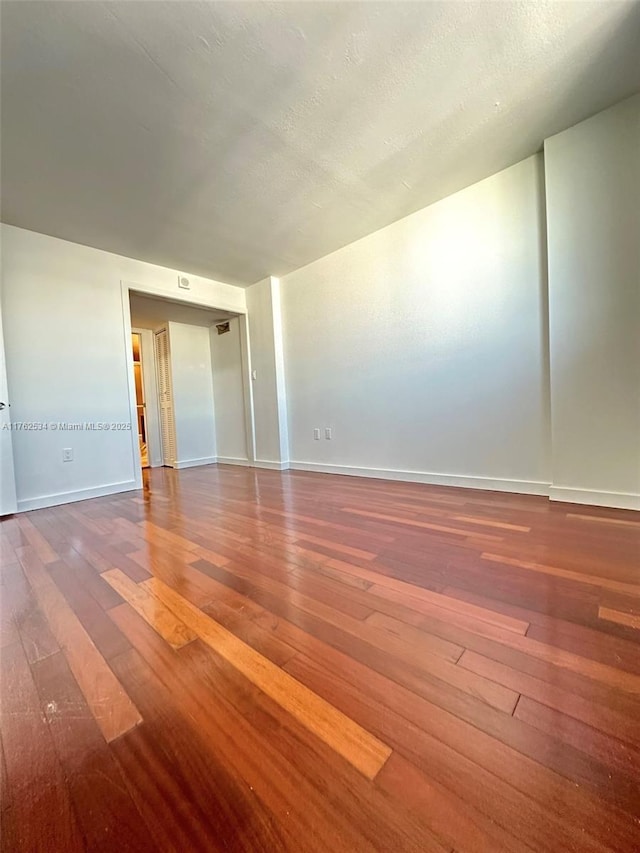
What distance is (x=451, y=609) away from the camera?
3.79ft

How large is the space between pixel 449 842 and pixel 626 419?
7.63 feet

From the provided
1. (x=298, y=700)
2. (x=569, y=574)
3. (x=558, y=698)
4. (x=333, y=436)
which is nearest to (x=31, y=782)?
(x=298, y=700)

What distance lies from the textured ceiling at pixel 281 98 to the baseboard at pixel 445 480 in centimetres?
231

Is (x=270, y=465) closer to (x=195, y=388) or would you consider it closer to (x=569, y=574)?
(x=195, y=388)

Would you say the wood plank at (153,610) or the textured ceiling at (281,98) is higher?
the textured ceiling at (281,98)

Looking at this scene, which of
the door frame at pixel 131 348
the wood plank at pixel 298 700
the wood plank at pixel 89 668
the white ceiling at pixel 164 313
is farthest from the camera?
the white ceiling at pixel 164 313

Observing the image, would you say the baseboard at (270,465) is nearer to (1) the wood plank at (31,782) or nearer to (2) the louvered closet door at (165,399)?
(2) the louvered closet door at (165,399)

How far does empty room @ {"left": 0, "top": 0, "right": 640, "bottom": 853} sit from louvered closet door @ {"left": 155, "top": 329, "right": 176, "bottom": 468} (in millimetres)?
995

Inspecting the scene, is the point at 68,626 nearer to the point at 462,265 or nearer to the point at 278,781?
the point at 278,781

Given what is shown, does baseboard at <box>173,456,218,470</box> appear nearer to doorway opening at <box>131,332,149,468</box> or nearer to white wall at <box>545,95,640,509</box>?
doorway opening at <box>131,332,149,468</box>

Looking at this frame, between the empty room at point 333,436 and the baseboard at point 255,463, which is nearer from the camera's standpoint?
the empty room at point 333,436

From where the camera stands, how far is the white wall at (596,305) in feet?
6.48

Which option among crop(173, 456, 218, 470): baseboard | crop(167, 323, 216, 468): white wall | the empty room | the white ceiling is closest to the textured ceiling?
the empty room

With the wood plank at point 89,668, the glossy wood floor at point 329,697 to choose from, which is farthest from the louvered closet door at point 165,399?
the wood plank at point 89,668
